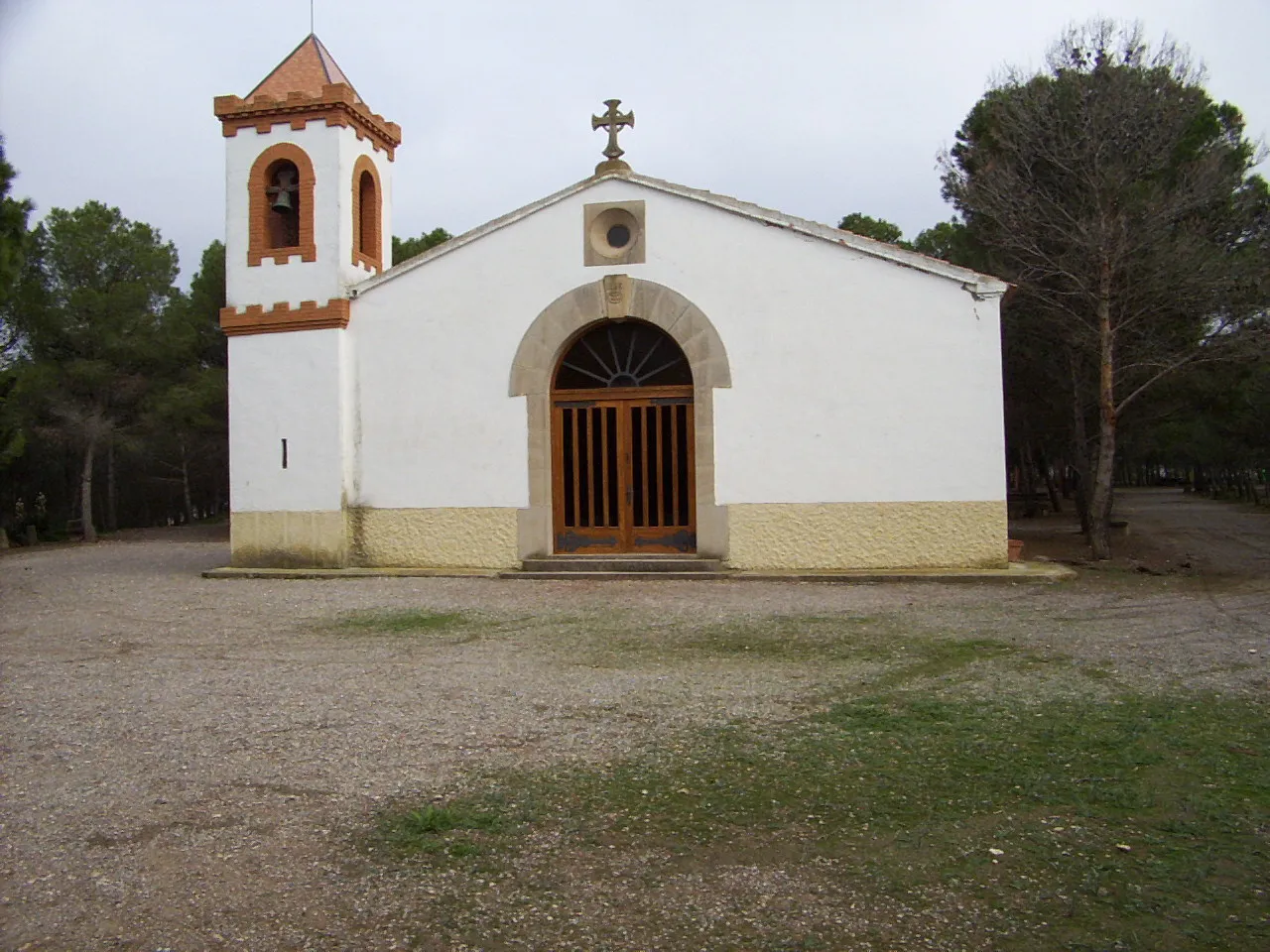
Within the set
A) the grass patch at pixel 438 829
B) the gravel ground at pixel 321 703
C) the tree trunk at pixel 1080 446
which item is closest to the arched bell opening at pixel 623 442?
the gravel ground at pixel 321 703

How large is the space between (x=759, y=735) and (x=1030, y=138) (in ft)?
41.4

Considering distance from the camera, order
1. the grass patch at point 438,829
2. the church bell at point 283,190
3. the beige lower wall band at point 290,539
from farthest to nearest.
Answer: the church bell at point 283,190, the beige lower wall band at point 290,539, the grass patch at point 438,829

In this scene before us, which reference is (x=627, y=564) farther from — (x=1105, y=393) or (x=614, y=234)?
(x=1105, y=393)

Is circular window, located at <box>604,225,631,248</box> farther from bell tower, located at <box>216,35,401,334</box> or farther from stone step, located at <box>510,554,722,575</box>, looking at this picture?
stone step, located at <box>510,554,722,575</box>

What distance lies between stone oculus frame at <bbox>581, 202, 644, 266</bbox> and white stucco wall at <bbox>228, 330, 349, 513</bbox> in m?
3.52

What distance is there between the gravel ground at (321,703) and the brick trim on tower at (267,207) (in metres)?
4.70

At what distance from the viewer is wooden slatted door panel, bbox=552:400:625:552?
45.0ft

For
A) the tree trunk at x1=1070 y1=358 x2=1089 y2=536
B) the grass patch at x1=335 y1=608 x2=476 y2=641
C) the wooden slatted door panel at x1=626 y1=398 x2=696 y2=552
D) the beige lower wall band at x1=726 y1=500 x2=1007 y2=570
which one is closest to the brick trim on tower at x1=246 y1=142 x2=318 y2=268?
the wooden slatted door panel at x1=626 y1=398 x2=696 y2=552

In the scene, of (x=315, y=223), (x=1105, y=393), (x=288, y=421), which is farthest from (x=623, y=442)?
(x=1105, y=393)

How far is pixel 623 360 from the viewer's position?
13.9m

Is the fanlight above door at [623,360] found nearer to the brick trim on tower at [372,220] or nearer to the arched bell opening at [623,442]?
the arched bell opening at [623,442]

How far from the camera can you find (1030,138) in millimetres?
15117

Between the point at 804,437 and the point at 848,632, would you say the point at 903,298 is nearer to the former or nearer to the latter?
the point at 804,437

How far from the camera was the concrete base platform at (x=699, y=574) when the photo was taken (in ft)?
39.9
